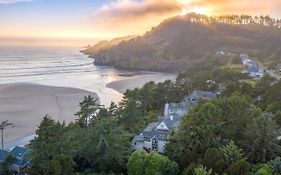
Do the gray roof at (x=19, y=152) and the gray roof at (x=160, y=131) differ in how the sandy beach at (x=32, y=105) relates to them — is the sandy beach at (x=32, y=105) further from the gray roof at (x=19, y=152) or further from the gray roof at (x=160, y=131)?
the gray roof at (x=160, y=131)

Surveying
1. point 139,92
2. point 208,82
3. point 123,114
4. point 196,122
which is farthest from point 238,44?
point 196,122

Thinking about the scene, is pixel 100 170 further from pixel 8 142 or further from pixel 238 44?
pixel 238 44

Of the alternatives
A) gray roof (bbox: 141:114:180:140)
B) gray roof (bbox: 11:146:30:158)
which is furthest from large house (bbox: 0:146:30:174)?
gray roof (bbox: 141:114:180:140)

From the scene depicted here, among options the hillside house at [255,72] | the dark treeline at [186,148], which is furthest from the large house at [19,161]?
the hillside house at [255,72]

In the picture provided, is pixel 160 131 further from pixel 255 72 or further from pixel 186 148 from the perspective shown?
pixel 255 72

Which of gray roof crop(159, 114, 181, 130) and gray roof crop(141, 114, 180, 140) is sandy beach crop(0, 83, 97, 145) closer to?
gray roof crop(141, 114, 180, 140)

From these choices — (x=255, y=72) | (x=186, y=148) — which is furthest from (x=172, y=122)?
(x=255, y=72)
